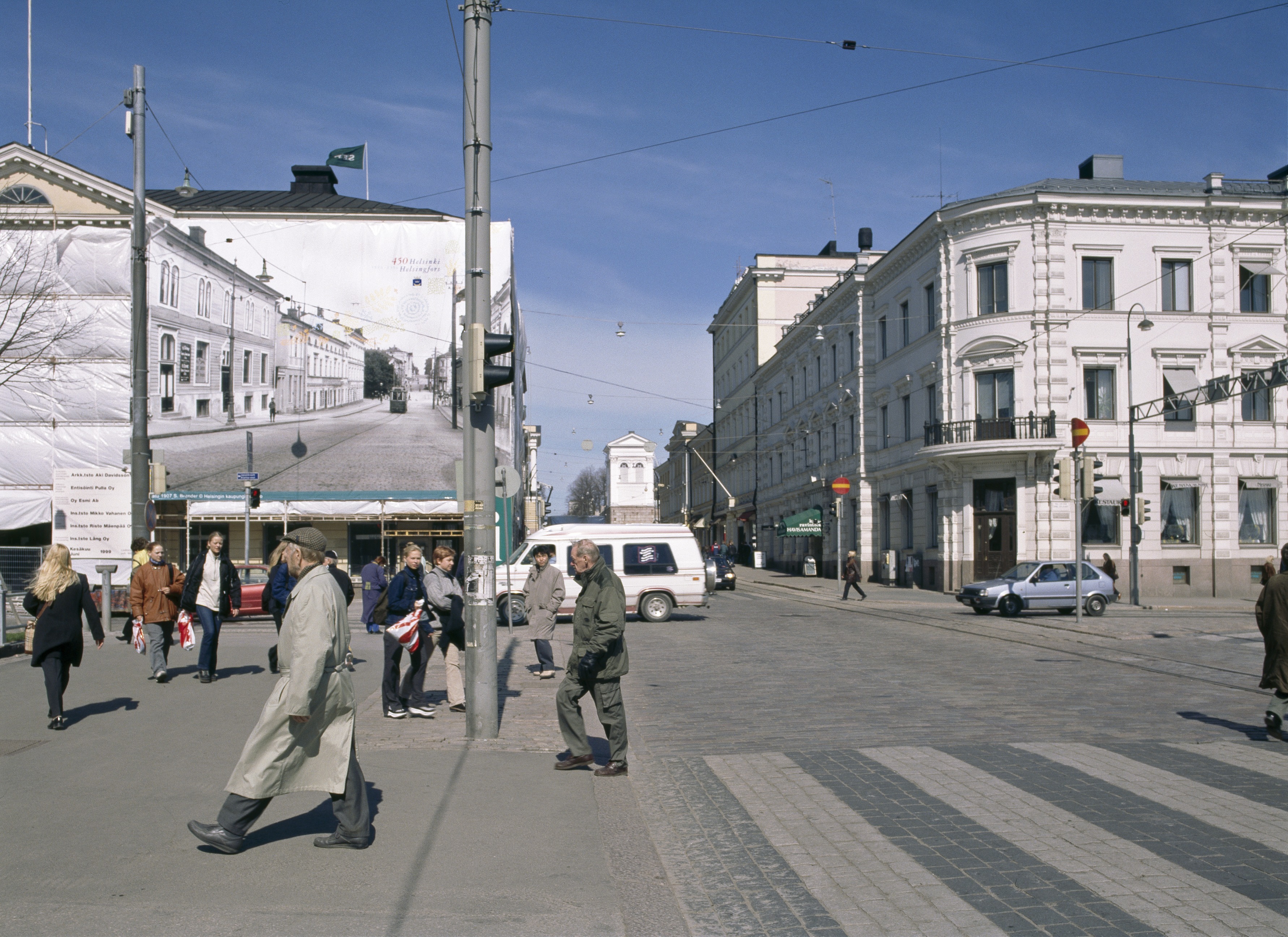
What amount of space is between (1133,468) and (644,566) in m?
16.4

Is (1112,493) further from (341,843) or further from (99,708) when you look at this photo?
(341,843)

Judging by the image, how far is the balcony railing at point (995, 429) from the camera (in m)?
34.8

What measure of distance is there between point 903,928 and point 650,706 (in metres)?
6.85

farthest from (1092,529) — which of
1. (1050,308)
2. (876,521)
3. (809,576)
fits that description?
(809,576)

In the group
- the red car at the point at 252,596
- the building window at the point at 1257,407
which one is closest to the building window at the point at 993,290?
the building window at the point at 1257,407

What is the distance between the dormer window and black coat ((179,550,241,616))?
95.3ft

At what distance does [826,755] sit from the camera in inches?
334

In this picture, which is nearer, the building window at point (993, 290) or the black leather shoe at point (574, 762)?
the black leather shoe at point (574, 762)

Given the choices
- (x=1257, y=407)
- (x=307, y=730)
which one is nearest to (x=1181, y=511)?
(x=1257, y=407)

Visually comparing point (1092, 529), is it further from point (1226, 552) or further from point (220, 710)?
point (220, 710)

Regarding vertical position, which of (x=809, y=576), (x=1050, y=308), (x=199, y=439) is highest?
(x=1050, y=308)

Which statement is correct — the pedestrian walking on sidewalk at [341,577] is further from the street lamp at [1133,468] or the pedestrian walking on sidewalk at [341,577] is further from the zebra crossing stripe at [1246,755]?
the street lamp at [1133,468]

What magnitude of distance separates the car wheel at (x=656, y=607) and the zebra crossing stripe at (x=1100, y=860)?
16125mm

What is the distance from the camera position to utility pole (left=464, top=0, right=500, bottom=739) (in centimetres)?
889
